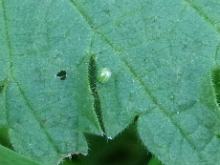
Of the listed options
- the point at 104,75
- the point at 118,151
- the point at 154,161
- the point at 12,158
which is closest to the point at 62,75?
the point at 104,75

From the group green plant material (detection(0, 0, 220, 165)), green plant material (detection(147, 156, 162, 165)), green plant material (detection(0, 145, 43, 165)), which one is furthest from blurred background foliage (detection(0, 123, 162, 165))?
green plant material (detection(0, 145, 43, 165))

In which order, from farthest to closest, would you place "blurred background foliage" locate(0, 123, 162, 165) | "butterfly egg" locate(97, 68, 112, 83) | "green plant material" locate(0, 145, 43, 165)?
"blurred background foliage" locate(0, 123, 162, 165)
"butterfly egg" locate(97, 68, 112, 83)
"green plant material" locate(0, 145, 43, 165)

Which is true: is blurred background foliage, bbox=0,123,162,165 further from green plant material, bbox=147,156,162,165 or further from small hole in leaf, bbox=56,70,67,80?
small hole in leaf, bbox=56,70,67,80

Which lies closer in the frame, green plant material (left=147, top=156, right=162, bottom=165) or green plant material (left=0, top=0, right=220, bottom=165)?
green plant material (left=0, top=0, right=220, bottom=165)

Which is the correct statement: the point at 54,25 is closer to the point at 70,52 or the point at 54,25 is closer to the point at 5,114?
the point at 70,52

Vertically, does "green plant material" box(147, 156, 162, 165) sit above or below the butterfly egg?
below
